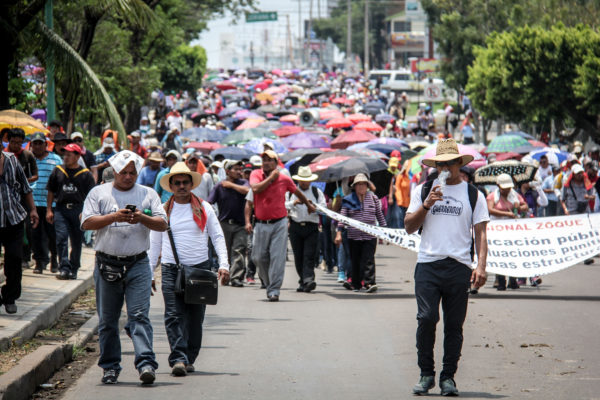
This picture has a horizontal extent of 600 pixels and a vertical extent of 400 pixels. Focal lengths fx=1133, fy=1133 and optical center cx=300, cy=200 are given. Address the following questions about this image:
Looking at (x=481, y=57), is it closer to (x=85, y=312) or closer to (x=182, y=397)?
(x=85, y=312)

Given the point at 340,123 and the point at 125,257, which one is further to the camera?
the point at 340,123

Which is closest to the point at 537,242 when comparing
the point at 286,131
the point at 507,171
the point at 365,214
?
the point at 507,171

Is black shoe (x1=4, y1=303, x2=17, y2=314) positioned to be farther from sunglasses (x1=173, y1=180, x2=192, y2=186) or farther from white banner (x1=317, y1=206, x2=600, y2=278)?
white banner (x1=317, y1=206, x2=600, y2=278)

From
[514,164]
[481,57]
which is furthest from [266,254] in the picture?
[481,57]

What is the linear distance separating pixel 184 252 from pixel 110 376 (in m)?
1.15

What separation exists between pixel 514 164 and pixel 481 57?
26829 mm

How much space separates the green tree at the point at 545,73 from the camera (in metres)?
35.8

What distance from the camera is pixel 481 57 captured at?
140 ft

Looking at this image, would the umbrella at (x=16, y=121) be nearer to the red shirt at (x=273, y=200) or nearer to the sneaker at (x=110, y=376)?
the red shirt at (x=273, y=200)

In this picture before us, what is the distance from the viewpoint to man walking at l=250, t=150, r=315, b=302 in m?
14.1

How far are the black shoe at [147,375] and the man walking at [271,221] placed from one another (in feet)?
18.7

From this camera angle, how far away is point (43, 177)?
49.4 feet

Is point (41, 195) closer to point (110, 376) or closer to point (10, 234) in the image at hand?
point (10, 234)

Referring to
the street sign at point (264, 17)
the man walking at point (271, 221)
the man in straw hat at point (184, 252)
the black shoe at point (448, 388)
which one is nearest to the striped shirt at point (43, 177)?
the man walking at point (271, 221)
